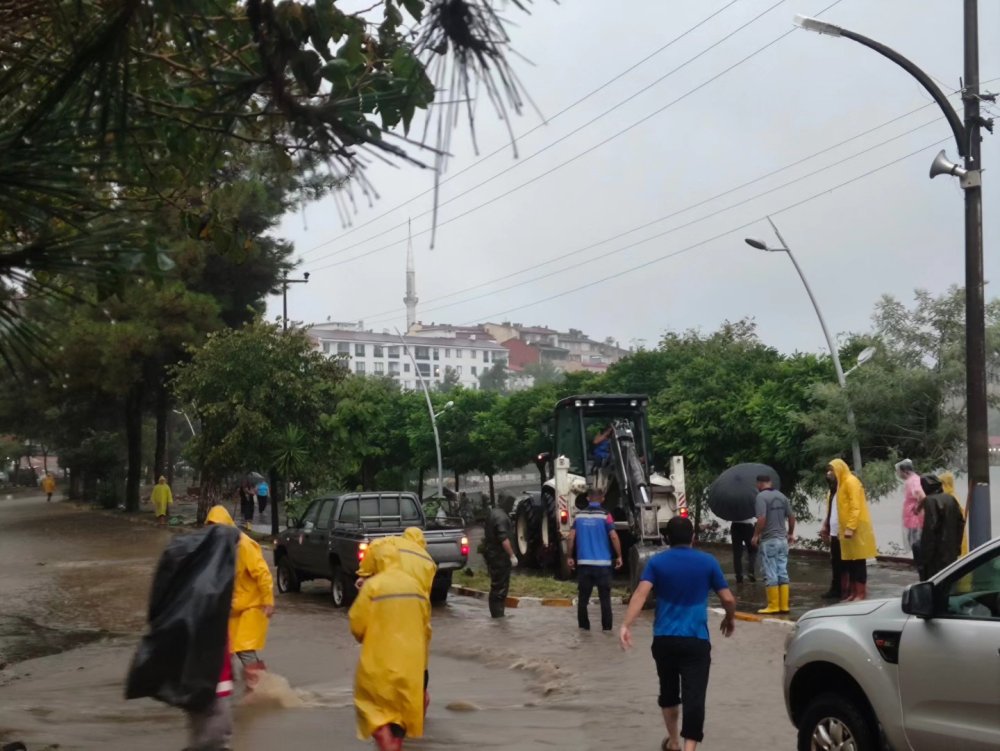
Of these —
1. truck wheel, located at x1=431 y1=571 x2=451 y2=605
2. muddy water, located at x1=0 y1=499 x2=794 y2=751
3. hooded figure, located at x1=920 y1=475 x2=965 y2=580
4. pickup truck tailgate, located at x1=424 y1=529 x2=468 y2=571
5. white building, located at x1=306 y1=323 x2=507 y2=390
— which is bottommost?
muddy water, located at x1=0 y1=499 x2=794 y2=751

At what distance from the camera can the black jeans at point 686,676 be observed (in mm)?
7320

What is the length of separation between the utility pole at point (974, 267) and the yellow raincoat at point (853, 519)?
1.22 meters

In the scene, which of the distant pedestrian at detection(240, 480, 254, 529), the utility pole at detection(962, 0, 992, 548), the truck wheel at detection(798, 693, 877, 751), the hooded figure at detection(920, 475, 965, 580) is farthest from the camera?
the distant pedestrian at detection(240, 480, 254, 529)

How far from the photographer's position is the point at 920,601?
20.1 feet

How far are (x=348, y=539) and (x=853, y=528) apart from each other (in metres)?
7.25

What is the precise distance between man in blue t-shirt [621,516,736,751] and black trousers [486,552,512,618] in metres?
7.91

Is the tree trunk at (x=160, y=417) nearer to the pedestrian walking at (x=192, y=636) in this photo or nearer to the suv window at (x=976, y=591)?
the pedestrian walking at (x=192, y=636)

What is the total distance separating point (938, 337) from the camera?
22203mm

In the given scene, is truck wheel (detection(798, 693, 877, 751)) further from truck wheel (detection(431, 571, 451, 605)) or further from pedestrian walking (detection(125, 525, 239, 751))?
truck wheel (detection(431, 571, 451, 605))

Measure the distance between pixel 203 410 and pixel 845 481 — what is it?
20.8m

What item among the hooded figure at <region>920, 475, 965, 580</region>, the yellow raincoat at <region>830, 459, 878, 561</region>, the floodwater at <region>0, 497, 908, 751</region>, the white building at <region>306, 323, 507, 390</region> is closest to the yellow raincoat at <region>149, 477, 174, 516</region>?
the floodwater at <region>0, 497, 908, 751</region>

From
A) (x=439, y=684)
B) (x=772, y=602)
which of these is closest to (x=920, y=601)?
(x=439, y=684)

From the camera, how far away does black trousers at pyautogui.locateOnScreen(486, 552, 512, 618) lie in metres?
15.7

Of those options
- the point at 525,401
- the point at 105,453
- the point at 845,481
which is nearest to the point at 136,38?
the point at 845,481
